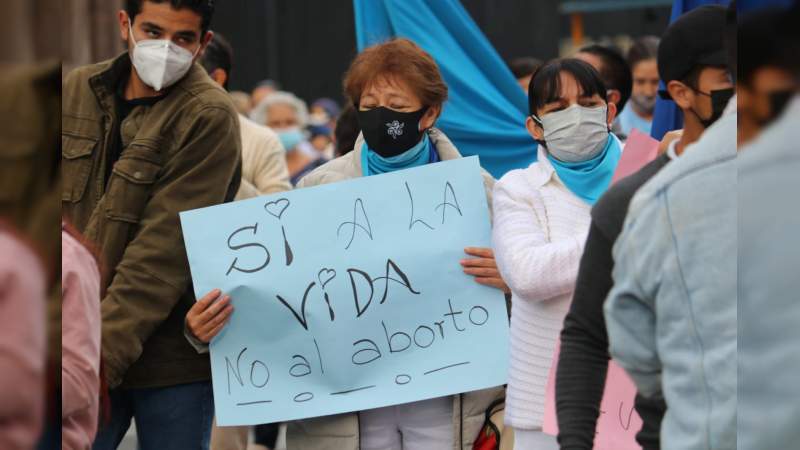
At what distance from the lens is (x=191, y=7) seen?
3.58m

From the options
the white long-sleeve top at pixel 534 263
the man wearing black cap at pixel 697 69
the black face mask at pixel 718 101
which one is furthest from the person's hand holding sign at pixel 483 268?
the black face mask at pixel 718 101

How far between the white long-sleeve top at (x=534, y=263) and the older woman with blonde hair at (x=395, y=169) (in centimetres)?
25

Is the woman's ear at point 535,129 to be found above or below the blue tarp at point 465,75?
above

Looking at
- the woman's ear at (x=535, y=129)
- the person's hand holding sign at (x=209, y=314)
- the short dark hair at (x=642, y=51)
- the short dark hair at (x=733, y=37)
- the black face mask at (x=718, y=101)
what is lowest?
the short dark hair at (x=642, y=51)

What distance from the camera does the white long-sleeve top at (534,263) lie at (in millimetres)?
3062

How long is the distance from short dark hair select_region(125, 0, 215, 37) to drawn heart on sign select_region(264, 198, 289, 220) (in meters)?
0.58

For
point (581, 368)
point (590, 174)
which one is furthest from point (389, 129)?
point (581, 368)

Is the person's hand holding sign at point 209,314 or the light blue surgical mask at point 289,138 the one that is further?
the light blue surgical mask at point 289,138

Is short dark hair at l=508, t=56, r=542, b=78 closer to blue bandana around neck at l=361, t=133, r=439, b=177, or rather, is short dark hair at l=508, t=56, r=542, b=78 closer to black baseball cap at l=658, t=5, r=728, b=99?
blue bandana around neck at l=361, t=133, r=439, b=177

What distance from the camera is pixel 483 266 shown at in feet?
11.4

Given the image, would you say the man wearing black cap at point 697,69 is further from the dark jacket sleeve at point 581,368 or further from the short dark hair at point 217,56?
the short dark hair at point 217,56

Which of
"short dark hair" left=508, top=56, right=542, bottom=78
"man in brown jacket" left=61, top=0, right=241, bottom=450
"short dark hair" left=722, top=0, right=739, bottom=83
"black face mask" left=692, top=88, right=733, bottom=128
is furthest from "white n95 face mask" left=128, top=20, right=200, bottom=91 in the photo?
"short dark hair" left=508, top=56, right=542, bottom=78

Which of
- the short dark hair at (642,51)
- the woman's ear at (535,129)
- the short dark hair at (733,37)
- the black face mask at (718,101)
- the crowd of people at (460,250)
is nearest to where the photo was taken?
the crowd of people at (460,250)

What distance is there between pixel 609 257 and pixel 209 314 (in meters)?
1.60
